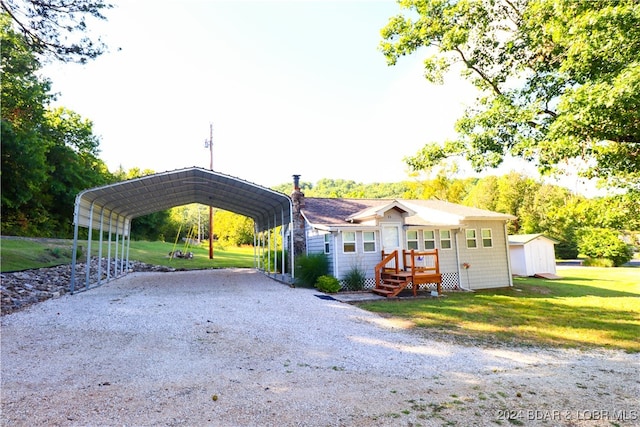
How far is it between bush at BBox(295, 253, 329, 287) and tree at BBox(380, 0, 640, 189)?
16.5ft

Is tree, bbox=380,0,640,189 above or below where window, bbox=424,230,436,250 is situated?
above

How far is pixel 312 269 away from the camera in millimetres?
13469

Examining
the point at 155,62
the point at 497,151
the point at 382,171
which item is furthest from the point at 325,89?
the point at 382,171

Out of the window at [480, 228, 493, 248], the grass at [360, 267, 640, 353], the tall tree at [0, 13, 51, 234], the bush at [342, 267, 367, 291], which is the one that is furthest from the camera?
the window at [480, 228, 493, 248]

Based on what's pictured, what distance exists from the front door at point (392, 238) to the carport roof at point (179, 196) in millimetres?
4149

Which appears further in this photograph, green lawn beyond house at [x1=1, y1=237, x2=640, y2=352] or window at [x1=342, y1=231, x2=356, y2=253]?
window at [x1=342, y1=231, x2=356, y2=253]

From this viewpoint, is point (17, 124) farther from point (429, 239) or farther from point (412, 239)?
point (429, 239)

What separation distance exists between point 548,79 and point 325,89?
11.2 m

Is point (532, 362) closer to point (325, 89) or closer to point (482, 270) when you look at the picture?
point (482, 270)

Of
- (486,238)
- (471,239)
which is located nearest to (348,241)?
(471,239)

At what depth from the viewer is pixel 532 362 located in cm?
507

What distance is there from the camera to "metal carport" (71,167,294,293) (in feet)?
40.5

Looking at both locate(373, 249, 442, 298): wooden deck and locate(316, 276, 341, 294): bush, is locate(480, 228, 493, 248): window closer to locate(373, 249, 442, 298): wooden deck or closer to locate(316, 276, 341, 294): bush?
locate(373, 249, 442, 298): wooden deck

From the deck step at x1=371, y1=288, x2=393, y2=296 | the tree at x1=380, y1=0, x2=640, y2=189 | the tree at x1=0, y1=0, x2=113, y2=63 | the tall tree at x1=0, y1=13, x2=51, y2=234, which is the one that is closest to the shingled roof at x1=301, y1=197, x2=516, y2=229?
the deck step at x1=371, y1=288, x2=393, y2=296
